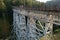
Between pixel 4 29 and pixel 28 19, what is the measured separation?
5.26m

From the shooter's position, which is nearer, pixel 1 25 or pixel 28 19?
pixel 28 19

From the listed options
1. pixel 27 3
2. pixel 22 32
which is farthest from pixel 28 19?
pixel 27 3

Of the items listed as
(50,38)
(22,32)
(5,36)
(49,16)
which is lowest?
(5,36)

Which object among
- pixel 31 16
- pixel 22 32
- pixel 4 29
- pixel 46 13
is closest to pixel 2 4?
pixel 4 29

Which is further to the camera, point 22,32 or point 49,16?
point 22,32

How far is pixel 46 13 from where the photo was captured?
977 centimetres

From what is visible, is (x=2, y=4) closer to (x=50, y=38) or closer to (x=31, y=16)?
(x=31, y=16)

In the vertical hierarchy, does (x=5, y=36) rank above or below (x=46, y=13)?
below

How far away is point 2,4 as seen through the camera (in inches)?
717

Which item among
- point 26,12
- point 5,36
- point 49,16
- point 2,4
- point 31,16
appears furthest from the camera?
point 2,4

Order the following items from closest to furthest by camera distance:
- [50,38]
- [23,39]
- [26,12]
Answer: [50,38] < [26,12] < [23,39]

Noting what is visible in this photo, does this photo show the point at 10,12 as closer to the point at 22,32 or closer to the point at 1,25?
the point at 1,25

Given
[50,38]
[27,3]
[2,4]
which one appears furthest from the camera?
[27,3]

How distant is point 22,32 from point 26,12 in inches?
75.4
